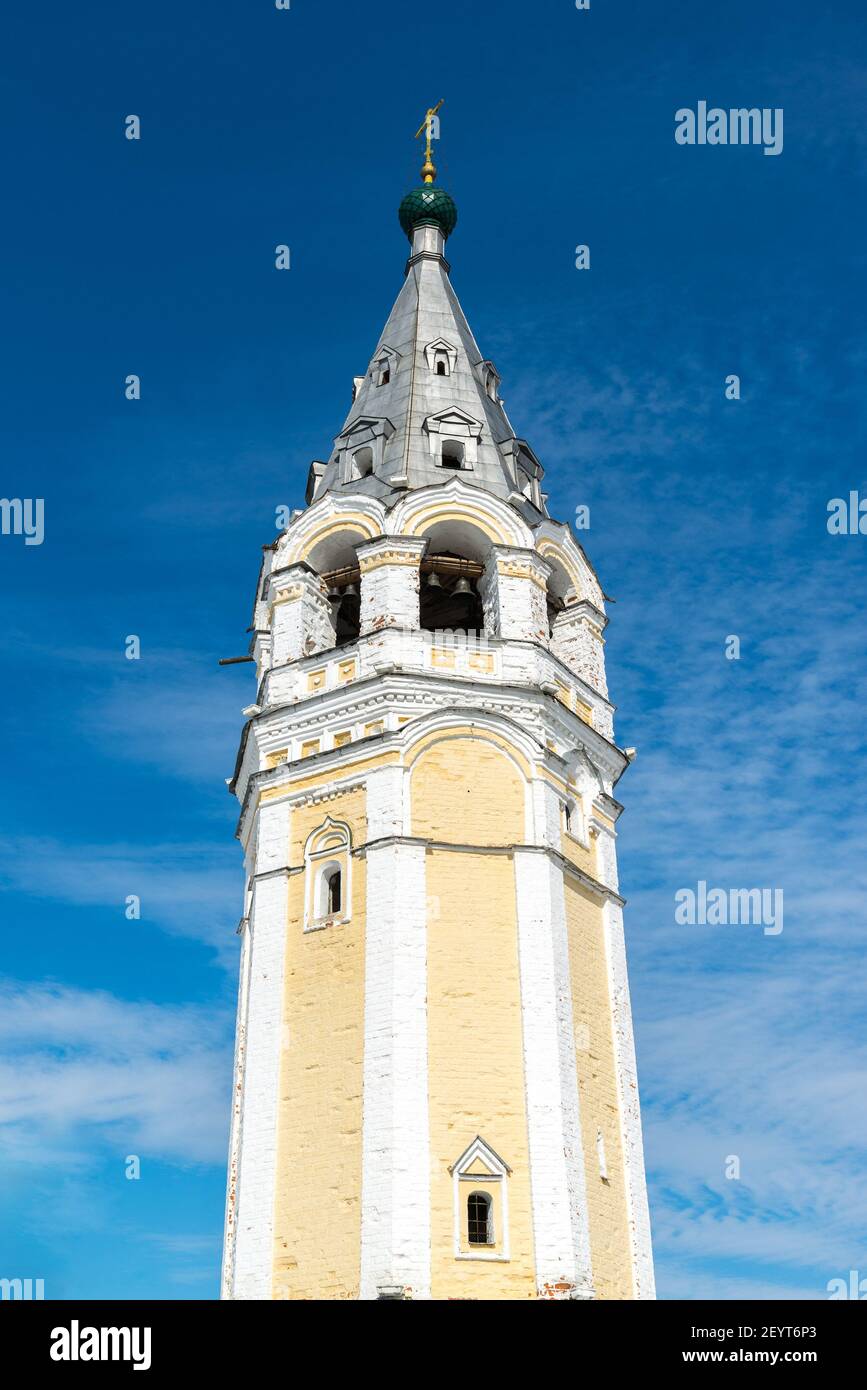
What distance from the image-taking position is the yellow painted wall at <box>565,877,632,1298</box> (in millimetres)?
19219

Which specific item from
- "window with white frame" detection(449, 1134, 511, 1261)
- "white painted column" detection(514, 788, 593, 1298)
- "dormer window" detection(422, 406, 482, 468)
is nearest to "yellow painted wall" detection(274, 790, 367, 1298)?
"window with white frame" detection(449, 1134, 511, 1261)

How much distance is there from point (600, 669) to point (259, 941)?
8218 mm

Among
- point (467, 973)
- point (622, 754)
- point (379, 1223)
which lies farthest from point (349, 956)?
point (622, 754)

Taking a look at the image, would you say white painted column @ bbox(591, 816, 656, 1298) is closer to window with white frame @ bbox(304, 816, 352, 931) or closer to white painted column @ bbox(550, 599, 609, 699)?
white painted column @ bbox(550, 599, 609, 699)

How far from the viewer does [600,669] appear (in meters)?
25.5

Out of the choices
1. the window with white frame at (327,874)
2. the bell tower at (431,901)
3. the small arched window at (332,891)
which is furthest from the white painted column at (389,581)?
the small arched window at (332,891)

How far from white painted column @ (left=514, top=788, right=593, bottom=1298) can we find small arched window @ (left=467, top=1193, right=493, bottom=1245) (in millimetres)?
591

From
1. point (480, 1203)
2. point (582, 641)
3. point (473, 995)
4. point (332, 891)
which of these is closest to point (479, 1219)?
point (480, 1203)

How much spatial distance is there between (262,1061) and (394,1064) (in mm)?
2455

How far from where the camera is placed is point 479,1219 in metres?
18.2

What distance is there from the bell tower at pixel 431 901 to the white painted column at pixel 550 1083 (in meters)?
0.04

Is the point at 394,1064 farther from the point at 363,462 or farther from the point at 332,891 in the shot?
the point at 363,462
